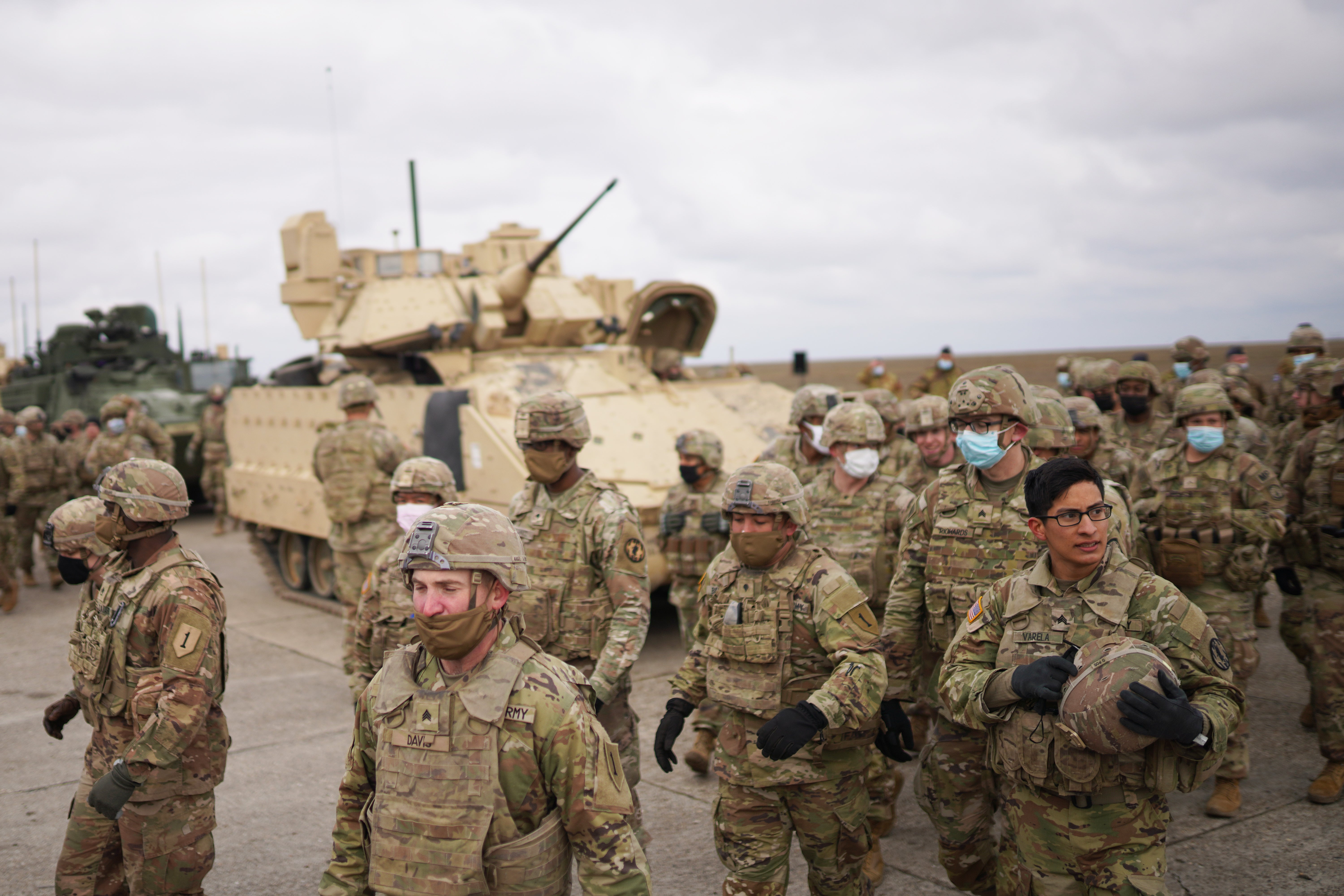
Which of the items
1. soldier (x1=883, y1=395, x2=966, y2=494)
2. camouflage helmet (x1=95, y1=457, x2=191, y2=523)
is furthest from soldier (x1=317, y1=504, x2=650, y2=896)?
soldier (x1=883, y1=395, x2=966, y2=494)

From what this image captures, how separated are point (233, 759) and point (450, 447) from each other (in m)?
3.28

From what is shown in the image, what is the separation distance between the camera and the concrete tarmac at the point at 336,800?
4.61m

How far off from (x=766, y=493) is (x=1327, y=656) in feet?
10.8

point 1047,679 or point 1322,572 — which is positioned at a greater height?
point 1047,679

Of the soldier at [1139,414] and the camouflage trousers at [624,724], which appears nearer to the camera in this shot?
the camouflage trousers at [624,724]

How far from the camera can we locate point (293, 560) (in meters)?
11.8

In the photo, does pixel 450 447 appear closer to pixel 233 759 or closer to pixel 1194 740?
pixel 233 759

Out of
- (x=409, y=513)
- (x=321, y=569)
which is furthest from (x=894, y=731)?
(x=321, y=569)

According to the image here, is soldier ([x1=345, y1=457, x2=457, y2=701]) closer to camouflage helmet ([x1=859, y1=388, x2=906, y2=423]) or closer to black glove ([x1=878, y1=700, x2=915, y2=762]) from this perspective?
black glove ([x1=878, y1=700, x2=915, y2=762])

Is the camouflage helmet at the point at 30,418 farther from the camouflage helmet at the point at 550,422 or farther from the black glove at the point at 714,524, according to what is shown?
the camouflage helmet at the point at 550,422

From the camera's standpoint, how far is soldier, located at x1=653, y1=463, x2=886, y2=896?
3.59 metres

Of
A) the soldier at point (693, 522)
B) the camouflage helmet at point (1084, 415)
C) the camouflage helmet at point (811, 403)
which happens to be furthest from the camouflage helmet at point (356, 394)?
the camouflage helmet at point (1084, 415)

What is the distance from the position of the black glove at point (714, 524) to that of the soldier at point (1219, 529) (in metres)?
2.41

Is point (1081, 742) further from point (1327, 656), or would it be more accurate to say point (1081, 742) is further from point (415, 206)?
point (415, 206)
